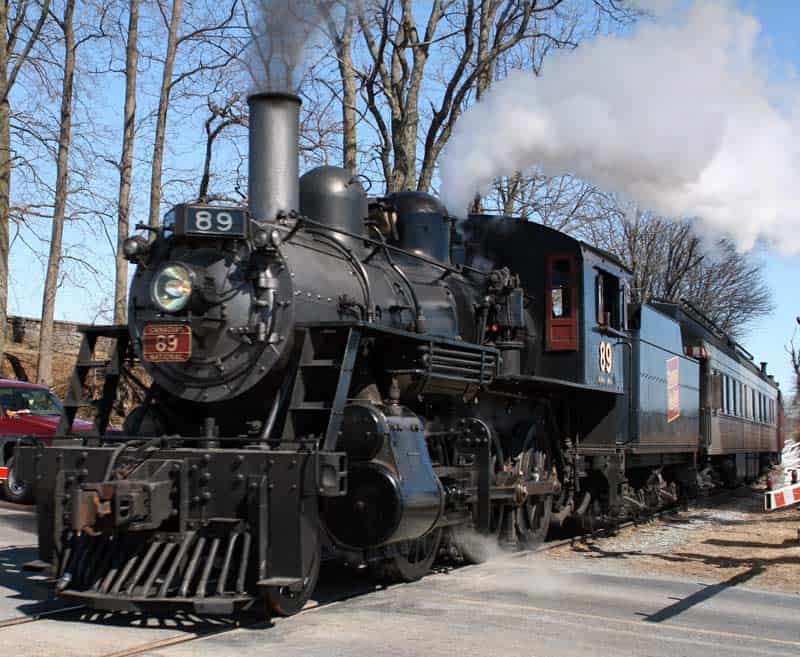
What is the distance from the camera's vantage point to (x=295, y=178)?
27.5ft

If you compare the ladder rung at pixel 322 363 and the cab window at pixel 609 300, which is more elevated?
the cab window at pixel 609 300

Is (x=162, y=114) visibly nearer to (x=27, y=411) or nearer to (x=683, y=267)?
(x=27, y=411)

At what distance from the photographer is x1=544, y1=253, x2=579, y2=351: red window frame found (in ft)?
35.3

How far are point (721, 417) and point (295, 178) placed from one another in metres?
12.9

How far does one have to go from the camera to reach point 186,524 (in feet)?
21.7

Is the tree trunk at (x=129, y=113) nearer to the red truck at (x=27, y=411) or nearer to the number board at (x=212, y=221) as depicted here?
the red truck at (x=27, y=411)

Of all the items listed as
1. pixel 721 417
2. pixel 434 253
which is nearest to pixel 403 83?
pixel 721 417

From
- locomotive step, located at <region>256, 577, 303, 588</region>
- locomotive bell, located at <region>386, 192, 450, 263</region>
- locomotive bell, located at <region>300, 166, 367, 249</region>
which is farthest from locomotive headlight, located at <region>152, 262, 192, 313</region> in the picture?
locomotive bell, located at <region>386, 192, 450, 263</region>

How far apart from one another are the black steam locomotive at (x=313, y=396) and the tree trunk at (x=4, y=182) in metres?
13.3

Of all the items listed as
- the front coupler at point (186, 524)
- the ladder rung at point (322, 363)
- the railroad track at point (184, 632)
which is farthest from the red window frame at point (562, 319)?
the front coupler at point (186, 524)

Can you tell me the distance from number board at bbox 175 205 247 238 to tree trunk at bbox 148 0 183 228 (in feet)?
46.5

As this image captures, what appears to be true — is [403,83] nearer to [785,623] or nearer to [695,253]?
[785,623]

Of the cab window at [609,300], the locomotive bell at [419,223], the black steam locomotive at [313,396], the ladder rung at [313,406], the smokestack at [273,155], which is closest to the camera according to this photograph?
the black steam locomotive at [313,396]

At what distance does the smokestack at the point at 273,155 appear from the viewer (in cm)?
825
